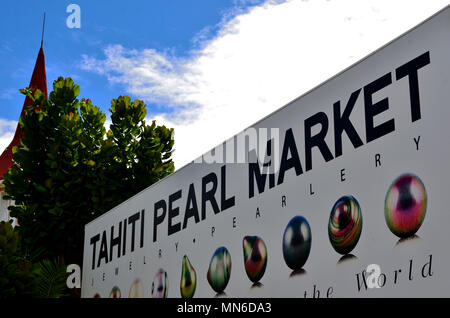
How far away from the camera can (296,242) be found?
219 inches

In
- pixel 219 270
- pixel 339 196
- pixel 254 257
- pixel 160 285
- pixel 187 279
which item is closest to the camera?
pixel 339 196

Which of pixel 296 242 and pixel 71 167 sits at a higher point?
pixel 71 167

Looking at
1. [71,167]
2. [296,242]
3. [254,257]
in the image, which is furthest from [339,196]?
[71,167]

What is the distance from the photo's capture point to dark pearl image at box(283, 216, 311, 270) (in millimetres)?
5457

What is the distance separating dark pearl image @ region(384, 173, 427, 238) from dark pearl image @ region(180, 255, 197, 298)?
3.20 meters

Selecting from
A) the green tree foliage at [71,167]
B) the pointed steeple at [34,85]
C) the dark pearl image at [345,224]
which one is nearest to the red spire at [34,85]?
the pointed steeple at [34,85]

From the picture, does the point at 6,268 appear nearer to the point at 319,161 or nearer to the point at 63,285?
the point at 63,285

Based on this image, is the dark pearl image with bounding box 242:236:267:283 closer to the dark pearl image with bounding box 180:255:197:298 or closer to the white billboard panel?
the white billboard panel

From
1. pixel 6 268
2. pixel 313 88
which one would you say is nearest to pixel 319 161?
pixel 313 88

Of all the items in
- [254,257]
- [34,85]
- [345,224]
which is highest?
[34,85]

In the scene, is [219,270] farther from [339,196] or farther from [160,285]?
[339,196]

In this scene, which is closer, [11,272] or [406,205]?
[406,205]

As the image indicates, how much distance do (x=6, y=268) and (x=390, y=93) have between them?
8929 millimetres

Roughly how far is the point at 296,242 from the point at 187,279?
224 cm
